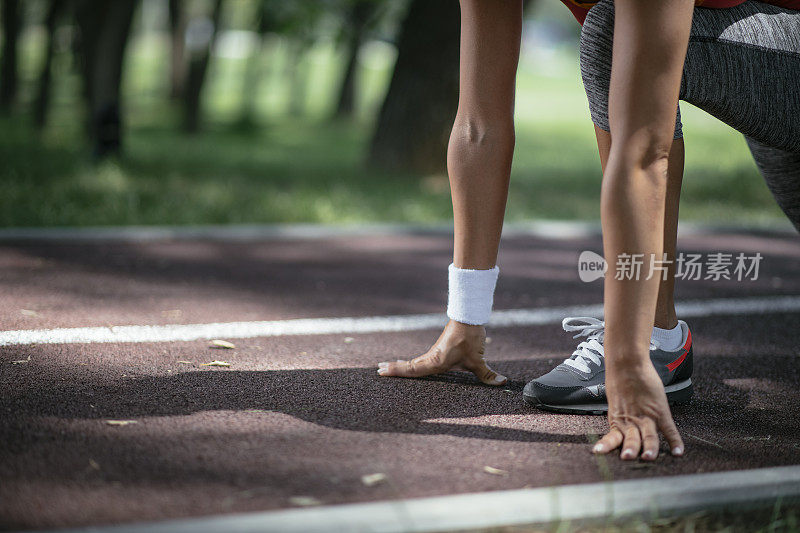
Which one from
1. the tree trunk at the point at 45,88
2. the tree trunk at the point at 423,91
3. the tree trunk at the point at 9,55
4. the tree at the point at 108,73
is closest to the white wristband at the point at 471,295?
the tree trunk at the point at 423,91

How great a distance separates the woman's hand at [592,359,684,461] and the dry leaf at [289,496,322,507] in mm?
777

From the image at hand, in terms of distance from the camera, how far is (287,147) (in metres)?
14.2

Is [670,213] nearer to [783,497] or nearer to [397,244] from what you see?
[783,497]

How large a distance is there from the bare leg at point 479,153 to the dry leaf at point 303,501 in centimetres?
99

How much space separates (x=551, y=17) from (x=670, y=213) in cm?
8291

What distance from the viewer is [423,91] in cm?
854

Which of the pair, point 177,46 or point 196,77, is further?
point 177,46

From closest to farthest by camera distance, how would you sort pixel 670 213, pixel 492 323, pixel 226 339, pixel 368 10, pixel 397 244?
1. pixel 670 213
2. pixel 226 339
3. pixel 492 323
4. pixel 397 244
5. pixel 368 10

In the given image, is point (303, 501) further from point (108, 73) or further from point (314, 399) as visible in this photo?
point (108, 73)

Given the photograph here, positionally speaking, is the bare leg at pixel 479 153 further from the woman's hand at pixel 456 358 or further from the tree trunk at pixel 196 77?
the tree trunk at pixel 196 77

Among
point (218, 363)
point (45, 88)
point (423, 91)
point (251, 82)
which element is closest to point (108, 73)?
point (423, 91)

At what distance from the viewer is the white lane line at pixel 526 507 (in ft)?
5.49

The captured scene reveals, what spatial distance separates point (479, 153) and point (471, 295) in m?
0.45

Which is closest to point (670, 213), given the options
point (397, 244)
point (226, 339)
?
point (226, 339)
